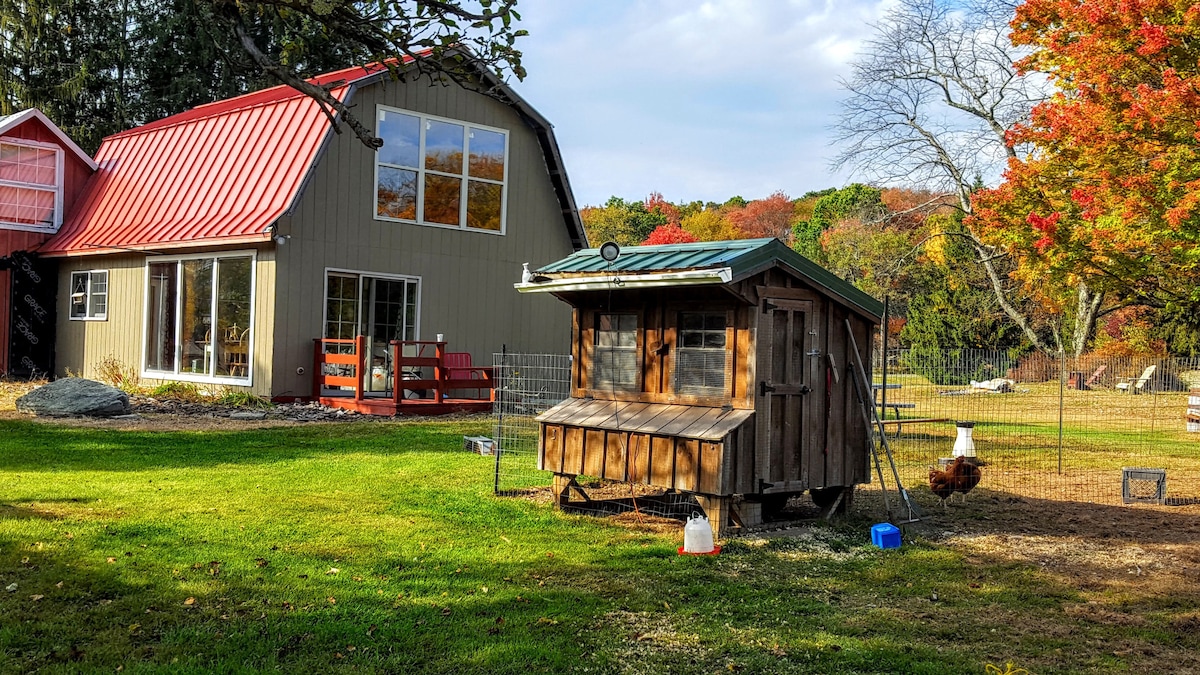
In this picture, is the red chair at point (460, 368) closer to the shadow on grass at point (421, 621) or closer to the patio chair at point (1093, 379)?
the patio chair at point (1093, 379)

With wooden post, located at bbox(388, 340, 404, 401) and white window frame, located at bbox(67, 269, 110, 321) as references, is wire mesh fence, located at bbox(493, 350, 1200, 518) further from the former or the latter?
white window frame, located at bbox(67, 269, 110, 321)

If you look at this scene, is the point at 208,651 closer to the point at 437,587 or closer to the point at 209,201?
the point at 437,587

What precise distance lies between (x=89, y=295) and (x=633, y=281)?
16475 mm

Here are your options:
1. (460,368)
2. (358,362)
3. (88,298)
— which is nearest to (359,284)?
(358,362)

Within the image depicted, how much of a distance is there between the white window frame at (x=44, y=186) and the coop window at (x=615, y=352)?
17.3 metres

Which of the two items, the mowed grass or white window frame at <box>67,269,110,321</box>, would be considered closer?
the mowed grass

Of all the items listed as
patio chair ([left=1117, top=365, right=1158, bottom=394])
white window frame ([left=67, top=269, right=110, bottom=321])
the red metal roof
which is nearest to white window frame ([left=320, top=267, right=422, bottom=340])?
the red metal roof

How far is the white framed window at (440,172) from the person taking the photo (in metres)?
18.5

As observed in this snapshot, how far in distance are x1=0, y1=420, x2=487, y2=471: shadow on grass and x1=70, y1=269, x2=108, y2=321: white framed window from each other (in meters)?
7.79

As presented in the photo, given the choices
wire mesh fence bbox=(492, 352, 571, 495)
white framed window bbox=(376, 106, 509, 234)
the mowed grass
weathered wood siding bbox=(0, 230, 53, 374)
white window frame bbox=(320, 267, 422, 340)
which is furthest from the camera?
weathered wood siding bbox=(0, 230, 53, 374)

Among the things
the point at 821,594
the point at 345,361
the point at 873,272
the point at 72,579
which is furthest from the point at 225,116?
the point at 873,272

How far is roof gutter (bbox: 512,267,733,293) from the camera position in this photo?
7.82 metres

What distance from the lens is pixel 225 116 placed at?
2017 centimetres

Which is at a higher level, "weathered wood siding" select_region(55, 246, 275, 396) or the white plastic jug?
"weathered wood siding" select_region(55, 246, 275, 396)
